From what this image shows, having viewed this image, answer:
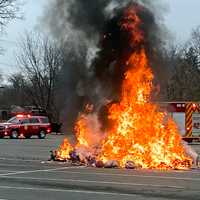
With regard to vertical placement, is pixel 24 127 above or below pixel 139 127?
below

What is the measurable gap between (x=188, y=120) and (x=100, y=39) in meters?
18.2

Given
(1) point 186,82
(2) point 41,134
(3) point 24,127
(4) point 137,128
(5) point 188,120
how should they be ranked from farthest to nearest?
1. (1) point 186,82
2. (2) point 41,134
3. (3) point 24,127
4. (5) point 188,120
5. (4) point 137,128

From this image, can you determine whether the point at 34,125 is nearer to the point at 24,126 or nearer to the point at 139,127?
the point at 24,126

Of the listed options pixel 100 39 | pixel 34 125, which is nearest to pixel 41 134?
pixel 34 125

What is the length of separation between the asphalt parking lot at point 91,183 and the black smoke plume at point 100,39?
10.4 ft

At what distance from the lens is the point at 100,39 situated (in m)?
19.1

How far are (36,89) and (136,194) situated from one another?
54.6m

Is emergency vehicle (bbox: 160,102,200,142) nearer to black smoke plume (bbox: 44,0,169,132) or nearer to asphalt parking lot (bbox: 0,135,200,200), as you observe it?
black smoke plume (bbox: 44,0,169,132)

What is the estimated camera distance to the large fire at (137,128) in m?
17.2

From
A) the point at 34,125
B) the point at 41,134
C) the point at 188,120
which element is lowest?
the point at 41,134

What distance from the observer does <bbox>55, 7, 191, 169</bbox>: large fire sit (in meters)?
17.2

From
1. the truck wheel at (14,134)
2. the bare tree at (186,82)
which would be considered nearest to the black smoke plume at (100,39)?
the truck wheel at (14,134)

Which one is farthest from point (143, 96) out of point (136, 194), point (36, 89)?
point (36, 89)

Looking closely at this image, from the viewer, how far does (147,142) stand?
57.3 ft
